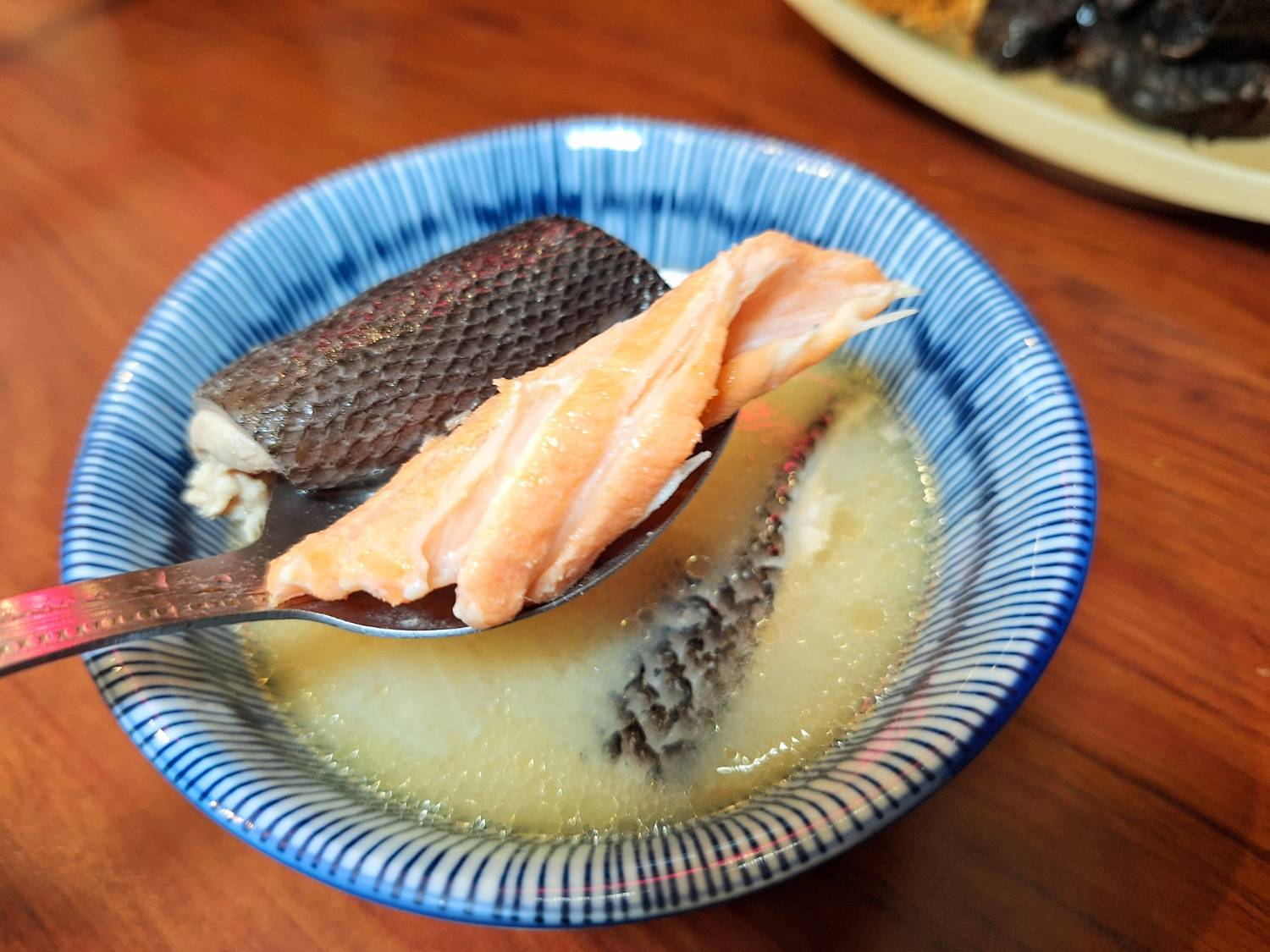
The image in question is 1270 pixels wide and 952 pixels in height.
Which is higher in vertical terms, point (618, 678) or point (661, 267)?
point (661, 267)

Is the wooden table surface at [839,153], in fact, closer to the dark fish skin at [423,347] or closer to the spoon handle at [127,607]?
the spoon handle at [127,607]

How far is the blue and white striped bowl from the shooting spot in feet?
1.54

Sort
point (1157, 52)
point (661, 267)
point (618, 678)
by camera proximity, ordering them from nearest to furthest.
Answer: point (618, 678) → point (661, 267) → point (1157, 52)

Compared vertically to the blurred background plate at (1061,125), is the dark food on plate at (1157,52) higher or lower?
higher

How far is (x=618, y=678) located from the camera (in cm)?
71

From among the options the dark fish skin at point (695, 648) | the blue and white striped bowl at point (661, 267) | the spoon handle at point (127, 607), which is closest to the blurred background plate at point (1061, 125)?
the blue and white striped bowl at point (661, 267)

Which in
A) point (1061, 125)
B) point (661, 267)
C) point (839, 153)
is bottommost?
point (661, 267)

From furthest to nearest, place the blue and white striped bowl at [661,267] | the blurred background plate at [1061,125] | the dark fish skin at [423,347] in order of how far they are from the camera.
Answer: the blurred background plate at [1061,125] → the dark fish skin at [423,347] → the blue and white striped bowl at [661,267]

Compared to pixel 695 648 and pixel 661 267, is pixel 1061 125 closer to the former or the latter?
pixel 661 267

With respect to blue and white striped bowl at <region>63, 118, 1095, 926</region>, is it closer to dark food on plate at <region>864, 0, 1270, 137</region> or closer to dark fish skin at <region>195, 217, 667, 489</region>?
dark fish skin at <region>195, 217, 667, 489</region>

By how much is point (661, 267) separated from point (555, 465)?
1.60 feet

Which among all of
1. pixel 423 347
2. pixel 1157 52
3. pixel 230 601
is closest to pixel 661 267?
pixel 423 347

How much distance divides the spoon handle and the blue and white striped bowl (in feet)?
0.10

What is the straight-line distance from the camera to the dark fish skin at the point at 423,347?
699 millimetres
